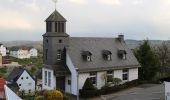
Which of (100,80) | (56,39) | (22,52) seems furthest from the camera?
(22,52)

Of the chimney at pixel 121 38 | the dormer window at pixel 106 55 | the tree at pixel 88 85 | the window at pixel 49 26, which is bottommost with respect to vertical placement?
the tree at pixel 88 85

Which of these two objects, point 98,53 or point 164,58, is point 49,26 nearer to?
point 98,53

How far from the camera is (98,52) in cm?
4466

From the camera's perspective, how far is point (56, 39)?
137 ft

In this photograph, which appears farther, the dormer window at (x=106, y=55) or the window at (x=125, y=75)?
the window at (x=125, y=75)

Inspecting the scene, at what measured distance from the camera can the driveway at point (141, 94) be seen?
37.8 m

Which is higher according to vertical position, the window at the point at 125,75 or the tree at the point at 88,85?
the window at the point at 125,75

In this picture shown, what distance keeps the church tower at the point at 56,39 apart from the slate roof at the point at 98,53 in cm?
103

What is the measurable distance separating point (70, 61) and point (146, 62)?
13795 mm

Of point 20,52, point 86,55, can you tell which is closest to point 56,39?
point 86,55

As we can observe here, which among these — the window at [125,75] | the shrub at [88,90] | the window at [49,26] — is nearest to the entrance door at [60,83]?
the shrub at [88,90]

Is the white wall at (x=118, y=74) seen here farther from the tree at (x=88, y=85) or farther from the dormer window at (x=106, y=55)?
the tree at (x=88, y=85)

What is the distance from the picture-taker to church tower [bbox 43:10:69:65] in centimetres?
4162

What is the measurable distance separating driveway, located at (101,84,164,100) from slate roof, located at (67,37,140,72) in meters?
Answer: 3.57
